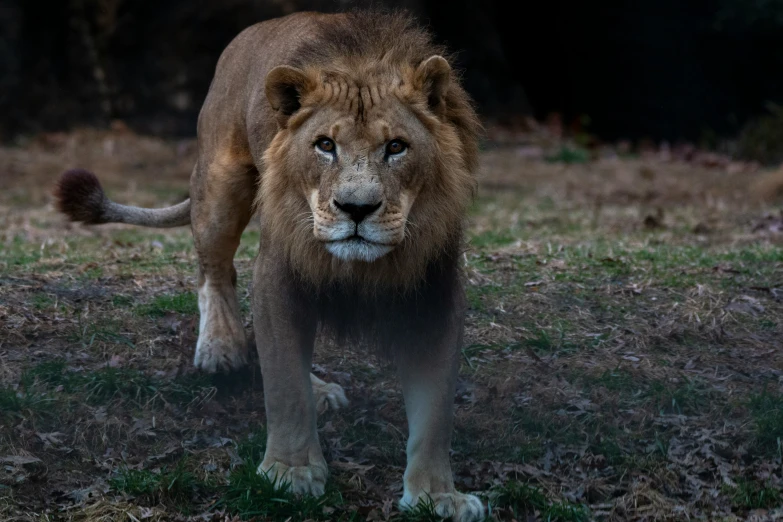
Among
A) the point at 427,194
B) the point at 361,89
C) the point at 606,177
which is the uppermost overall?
the point at 361,89

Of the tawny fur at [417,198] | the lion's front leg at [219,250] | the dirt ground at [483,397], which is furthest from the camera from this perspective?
the lion's front leg at [219,250]

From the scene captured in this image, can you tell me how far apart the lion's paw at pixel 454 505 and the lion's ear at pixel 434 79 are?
1534mm

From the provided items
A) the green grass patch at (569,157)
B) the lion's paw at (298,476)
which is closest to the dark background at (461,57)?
the green grass patch at (569,157)

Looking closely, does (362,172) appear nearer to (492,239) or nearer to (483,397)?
(483,397)

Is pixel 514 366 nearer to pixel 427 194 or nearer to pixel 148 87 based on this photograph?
pixel 427 194

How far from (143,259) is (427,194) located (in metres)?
3.92

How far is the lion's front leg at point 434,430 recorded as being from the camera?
413 cm

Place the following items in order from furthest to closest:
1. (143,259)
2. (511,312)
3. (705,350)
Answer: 1. (143,259)
2. (511,312)
3. (705,350)

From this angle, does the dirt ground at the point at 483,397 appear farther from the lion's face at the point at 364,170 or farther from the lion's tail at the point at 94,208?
the lion's face at the point at 364,170

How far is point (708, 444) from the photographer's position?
15.6ft

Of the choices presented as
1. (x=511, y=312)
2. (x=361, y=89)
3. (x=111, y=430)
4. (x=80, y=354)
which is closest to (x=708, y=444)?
(x=511, y=312)

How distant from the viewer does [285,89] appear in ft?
13.6

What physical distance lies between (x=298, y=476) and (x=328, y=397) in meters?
0.89

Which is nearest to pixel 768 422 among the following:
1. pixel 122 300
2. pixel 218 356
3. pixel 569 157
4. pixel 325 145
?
pixel 325 145
